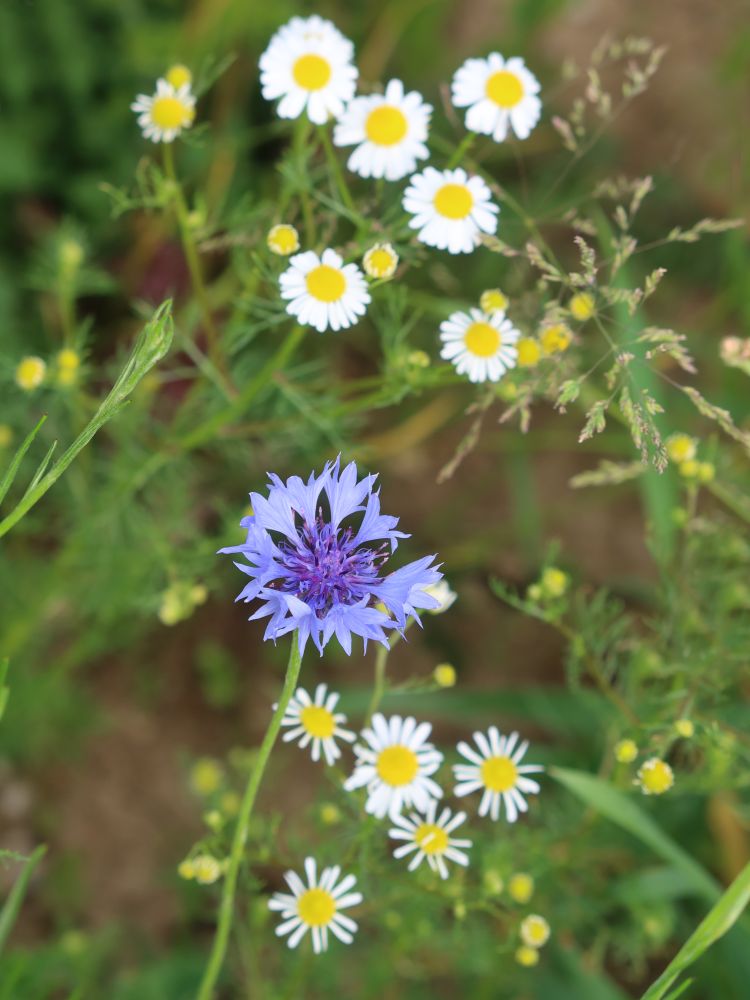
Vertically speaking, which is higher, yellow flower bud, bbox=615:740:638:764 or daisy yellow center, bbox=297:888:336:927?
yellow flower bud, bbox=615:740:638:764

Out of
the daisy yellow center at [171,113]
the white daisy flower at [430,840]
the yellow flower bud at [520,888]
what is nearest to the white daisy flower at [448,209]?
the daisy yellow center at [171,113]

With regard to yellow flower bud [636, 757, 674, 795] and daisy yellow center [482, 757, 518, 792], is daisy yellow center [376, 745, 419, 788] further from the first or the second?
yellow flower bud [636, 757, 674, 795]

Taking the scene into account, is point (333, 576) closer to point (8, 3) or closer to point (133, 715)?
→ point (133, 715)

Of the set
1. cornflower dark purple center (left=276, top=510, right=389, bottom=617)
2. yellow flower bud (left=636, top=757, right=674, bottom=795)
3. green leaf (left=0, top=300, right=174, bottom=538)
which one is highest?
green leaf (left=0, top=300, right=174, bottom=538)

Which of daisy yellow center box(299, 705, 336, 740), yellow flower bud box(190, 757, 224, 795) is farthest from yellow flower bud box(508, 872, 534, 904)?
yellow flower bud box(190, 757, 224, 795)

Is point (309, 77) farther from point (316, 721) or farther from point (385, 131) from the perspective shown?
point (316, 721)
